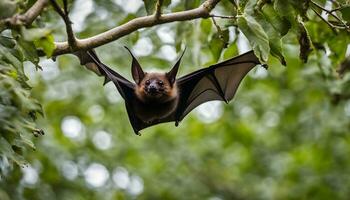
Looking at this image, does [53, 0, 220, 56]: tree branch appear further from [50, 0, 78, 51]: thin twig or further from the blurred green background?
the blurred green background

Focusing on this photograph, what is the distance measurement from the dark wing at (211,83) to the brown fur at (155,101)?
0.11 metres

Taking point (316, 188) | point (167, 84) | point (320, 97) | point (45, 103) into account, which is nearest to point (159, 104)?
point (167, 84)

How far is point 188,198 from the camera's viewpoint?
1286cm

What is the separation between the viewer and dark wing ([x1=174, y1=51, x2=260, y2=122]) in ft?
20.6

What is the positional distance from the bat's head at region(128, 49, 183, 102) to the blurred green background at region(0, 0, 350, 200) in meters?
0.41

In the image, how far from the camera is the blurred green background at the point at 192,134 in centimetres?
798

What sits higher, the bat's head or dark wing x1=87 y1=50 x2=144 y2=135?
the bat's head

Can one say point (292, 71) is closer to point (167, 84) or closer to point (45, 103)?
point (45, 103)

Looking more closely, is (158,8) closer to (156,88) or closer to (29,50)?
(29,50)

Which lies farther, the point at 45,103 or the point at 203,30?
the point at 45,103

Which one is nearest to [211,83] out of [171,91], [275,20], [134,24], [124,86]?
[171,91]

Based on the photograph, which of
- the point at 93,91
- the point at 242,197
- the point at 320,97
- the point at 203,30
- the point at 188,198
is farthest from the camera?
the point at 242,197

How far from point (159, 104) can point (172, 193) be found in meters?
6.16

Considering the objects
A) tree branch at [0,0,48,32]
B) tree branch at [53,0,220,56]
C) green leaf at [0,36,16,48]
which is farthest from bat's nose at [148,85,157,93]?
tree branch at [0,0,48,32]
